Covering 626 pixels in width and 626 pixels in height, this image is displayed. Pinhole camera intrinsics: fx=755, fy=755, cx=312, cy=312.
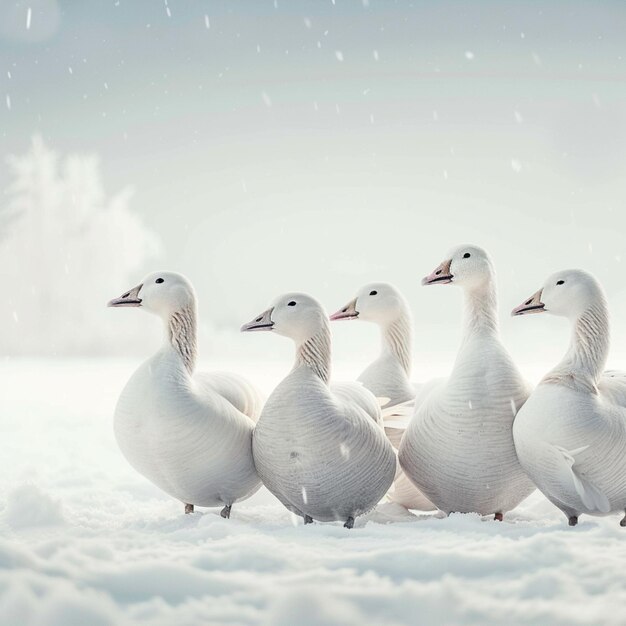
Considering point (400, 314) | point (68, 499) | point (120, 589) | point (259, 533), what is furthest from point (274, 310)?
point (68, 499)

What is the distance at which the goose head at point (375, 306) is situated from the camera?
391 centimetres

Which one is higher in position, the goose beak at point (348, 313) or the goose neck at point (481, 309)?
the goose beak at point (348, 313)

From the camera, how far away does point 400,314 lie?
13.1 ft

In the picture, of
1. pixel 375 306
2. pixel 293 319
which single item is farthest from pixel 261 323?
pixel 375 306

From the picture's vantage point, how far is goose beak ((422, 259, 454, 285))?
3206 mm

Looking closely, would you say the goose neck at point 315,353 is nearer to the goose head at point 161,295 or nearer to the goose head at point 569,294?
the goose head at point 161,295

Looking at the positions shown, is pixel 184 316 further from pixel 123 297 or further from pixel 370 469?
pixel 370 469

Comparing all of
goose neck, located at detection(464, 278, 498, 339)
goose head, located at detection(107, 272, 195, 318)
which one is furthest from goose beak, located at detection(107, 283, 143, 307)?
goose neck, located at detection(464, 278, 498, 339)

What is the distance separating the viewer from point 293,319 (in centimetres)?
303

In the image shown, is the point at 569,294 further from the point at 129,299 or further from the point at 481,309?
the point at 129,299

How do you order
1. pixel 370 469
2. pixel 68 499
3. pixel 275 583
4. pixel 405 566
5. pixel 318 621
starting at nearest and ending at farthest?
pixel 318 621
pixel 275 583
pixel 405 566
pixel 370 469
pixel 68 499

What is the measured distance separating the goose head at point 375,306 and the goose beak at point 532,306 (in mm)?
928

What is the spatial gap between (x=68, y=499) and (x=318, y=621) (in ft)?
8.49

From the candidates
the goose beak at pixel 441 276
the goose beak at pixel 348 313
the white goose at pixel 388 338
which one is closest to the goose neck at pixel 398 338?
the white goose at pixel 388 338
